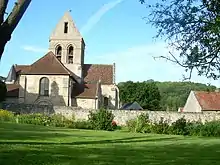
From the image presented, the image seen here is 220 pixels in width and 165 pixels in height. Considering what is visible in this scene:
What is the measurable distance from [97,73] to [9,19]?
58.4 m

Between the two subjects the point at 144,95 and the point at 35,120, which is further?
the point at 144,95

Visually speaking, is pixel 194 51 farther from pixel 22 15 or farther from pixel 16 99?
pixel 16 99

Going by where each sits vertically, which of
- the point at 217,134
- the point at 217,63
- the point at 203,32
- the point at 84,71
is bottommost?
the point at 217,134

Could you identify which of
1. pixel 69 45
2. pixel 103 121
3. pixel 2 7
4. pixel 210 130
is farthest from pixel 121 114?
pixel 2 7

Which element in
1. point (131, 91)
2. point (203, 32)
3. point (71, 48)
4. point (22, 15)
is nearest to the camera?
point (22, 15)

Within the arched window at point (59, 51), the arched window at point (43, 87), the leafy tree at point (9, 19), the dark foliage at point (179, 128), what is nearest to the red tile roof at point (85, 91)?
the arched window at point (43, 87)

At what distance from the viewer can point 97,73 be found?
6406 centimetres

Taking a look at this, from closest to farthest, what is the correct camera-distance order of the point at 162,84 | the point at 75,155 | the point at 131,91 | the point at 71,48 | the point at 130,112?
the point at 75,155, the point at 130,112, the point at 71,48, the point at 131,91, the point at 162,84

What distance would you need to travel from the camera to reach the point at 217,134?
3027cm

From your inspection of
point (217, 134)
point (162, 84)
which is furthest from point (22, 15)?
point (162, 84)

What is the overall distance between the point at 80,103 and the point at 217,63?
4403 cm

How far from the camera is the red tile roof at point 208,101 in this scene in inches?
2242

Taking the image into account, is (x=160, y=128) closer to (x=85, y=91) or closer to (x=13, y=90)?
(x=85, y=91)

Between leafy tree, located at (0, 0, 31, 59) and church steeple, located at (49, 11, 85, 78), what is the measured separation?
55.9 m
